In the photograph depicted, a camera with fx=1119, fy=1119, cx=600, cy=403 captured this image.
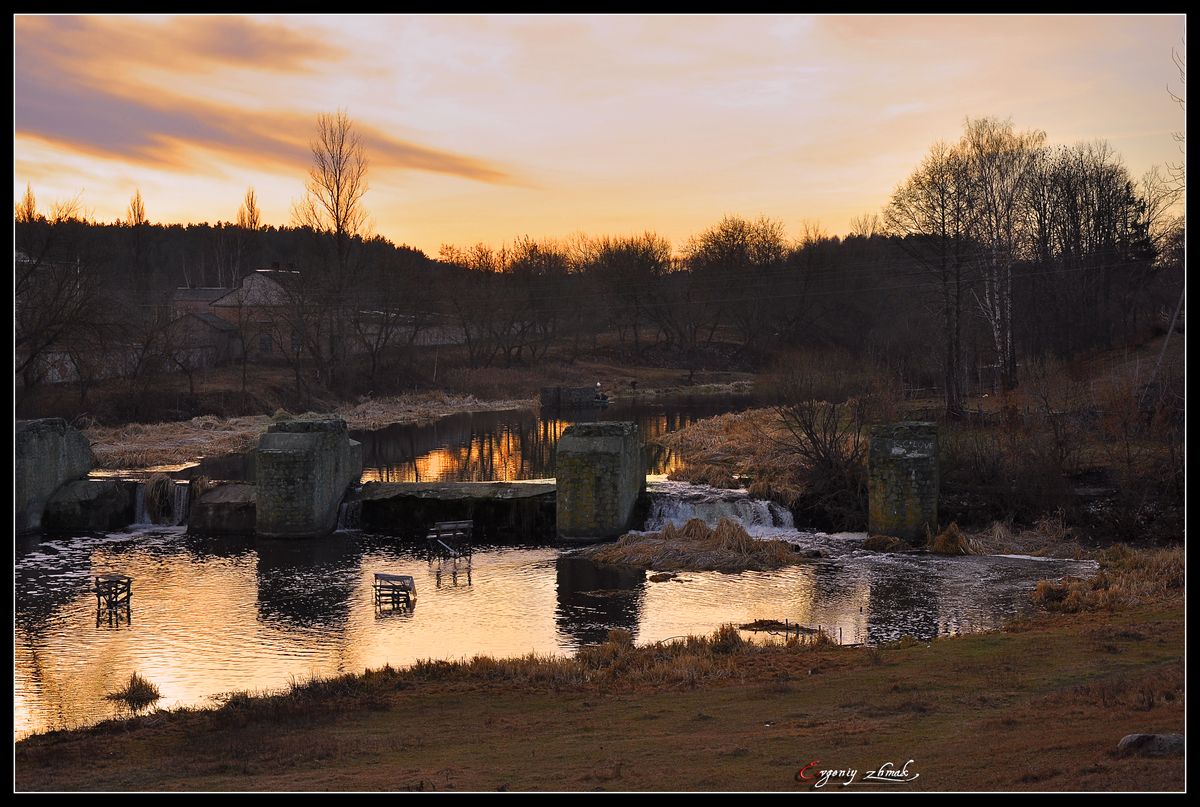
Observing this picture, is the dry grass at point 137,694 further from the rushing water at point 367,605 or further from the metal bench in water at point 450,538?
the metal bench in water at point 450,538

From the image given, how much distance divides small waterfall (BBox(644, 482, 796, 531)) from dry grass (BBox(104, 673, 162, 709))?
11861 mm

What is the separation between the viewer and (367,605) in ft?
57.9

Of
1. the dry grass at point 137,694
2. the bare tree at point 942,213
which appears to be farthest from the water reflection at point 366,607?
the bare tree at point 942,213

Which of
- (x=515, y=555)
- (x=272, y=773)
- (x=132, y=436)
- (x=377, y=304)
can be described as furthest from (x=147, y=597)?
(x=377, y=304)

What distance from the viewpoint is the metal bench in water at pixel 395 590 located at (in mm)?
17438

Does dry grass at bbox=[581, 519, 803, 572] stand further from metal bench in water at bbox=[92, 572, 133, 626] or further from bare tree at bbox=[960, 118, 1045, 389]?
bare tree at bbox=[960, 118, 1045, 389]

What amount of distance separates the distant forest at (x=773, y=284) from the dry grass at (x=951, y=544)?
7994mm

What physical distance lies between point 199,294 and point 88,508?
59.7 m

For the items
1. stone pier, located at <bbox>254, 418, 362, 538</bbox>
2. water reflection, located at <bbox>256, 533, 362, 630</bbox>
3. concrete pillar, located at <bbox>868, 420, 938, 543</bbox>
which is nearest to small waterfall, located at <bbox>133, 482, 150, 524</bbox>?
stone pier, located at <bbox>254, 418, 362, 538</bbox>

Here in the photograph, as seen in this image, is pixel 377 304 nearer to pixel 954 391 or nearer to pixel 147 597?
pixel 954 391

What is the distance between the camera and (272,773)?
30.0 feet

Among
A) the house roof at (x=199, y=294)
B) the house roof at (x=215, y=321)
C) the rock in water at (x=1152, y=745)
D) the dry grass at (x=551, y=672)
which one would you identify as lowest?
the dry grass at (x=551, y=672)

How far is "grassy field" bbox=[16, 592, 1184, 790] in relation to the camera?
8.38 meters

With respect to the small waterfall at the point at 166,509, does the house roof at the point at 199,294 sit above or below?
above
